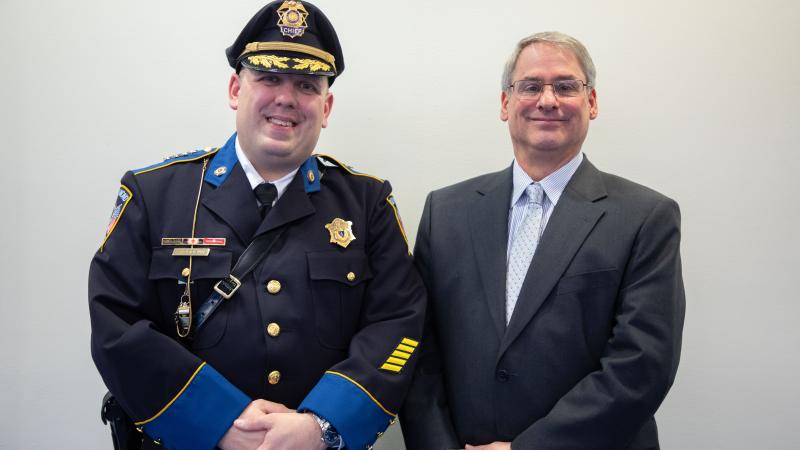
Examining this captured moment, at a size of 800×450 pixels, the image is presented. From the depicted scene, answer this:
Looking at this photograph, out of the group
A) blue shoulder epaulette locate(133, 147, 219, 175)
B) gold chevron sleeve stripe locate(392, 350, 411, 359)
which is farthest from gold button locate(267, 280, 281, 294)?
blue shoulder epaulette locate(133, 147, 219, 175)

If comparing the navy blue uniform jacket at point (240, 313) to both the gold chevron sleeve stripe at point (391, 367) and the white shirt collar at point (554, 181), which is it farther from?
the white shirt collar at point (554, 181)

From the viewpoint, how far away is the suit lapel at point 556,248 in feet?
5.49

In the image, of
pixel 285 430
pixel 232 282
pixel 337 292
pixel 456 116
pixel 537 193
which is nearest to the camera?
pixel 285 430

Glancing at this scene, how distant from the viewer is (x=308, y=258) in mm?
1696

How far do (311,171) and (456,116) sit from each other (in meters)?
0.73

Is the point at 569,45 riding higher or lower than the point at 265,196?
higher

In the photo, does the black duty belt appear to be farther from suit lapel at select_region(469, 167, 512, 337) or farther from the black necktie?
suit lapel at select_region(469, 167, 512, 337)

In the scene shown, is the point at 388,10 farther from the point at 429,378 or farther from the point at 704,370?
the point at 704,370

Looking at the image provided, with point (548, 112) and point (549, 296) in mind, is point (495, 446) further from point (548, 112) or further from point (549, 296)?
point (548, 112)

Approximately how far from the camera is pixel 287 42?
67.9 inches

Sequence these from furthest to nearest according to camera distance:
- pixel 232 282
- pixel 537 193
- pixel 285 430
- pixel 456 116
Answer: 1. pixel 456 116
2. pixel 537 193
3. pixel 232 282
4. pixel 285 430

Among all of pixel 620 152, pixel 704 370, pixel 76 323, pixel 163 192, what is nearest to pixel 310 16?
pixel 163 192

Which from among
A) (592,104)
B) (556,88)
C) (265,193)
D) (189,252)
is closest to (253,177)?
(265,193)

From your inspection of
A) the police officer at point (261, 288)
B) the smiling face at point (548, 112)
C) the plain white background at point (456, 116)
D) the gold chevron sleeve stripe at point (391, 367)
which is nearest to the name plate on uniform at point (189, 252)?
the police officer at point (261, 288)
